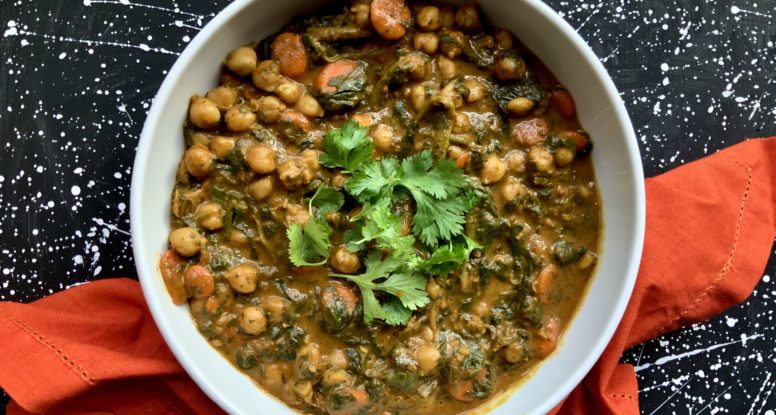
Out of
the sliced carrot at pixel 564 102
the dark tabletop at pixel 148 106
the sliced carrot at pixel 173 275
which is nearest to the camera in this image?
the sliced carrot at pixel 173 275

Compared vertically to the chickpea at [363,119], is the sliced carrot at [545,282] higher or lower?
lower

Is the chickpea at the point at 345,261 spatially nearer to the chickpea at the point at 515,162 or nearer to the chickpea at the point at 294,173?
the chickpea at the point at 294,173

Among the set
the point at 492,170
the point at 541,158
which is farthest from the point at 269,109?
the point at 541,158

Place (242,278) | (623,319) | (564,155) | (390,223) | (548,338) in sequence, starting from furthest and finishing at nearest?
1. (623,319)
2. (548,338)
3. (564,155)
4. (242,278)
5. (390,223)

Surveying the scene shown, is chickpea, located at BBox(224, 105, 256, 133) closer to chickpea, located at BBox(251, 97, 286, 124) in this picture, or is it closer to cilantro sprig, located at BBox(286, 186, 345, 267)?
chickpea, located at BBox(251, 97, 286, 124)

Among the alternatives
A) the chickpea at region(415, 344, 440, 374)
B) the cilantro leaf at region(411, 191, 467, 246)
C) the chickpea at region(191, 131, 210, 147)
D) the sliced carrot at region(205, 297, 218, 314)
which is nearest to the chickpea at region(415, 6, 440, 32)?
the cilantro leaf at region(411, 191, 467, 246)

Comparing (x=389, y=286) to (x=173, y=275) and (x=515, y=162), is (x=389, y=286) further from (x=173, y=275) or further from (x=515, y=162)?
(x=173, y=275)

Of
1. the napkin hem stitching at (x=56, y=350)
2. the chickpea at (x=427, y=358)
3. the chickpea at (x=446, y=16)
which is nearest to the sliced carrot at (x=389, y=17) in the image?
the chickpea at (x=446, y=16)
